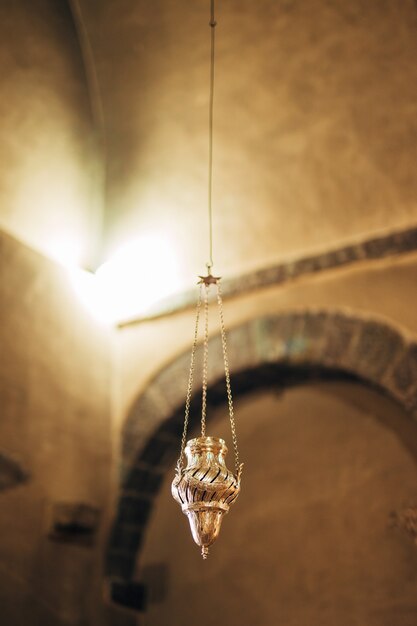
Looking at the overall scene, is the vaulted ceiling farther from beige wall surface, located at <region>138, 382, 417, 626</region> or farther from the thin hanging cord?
beige wall surface, located at <region>138, 382, 417, 626</region>

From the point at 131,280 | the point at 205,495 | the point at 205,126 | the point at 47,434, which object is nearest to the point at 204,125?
the point at 205,126

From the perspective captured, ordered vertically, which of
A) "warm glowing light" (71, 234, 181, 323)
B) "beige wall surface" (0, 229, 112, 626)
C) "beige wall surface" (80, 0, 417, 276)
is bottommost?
"beige wall surface" (0, 229, 112, 626)

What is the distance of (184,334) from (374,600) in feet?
5.34

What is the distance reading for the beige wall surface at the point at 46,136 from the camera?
4.33 metres

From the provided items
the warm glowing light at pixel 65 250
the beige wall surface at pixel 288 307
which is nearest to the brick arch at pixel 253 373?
the beige wall surface at pixel 288 307

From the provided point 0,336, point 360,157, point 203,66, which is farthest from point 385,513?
point 203,66

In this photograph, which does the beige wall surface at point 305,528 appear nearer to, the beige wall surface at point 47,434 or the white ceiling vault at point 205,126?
the beige wall surface at point 47,434

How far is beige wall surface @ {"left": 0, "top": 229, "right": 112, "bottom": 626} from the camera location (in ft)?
13.1

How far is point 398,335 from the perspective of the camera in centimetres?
394

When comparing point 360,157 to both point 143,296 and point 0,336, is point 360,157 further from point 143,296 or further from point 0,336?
point 0,336

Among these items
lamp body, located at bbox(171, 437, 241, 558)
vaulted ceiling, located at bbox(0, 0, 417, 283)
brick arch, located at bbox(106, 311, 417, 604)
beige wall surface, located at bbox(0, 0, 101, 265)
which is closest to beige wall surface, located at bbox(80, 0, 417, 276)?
vaulted ceiling, located at bbox(0, 0, 417, 283)

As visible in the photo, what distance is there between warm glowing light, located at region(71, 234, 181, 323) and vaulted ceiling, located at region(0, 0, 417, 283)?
0.23 feet

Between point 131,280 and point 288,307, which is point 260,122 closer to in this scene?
point 288,307

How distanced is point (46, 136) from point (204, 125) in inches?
32.4
